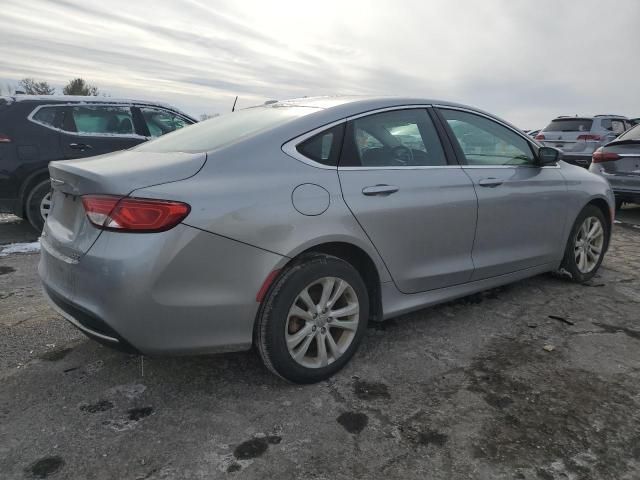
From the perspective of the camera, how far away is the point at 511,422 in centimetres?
241

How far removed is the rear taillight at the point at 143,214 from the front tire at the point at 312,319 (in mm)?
587

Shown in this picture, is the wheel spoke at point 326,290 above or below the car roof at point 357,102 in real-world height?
below

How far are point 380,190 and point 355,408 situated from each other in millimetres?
1149

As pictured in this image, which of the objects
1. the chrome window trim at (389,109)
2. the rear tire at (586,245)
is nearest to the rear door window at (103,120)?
the chrome window trim at (389,109)

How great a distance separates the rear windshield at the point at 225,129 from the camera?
2.71 meters

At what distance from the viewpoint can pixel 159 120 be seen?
702cm

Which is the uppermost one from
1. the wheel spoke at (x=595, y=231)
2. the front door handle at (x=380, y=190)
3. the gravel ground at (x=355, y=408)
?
the front door handle at (x=380, y=190)

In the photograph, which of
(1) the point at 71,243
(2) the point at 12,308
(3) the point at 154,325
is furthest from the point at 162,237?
(2) the point at 12,308

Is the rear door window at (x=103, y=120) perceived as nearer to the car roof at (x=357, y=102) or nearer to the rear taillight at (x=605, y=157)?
the car roof at (x=357, y=102)

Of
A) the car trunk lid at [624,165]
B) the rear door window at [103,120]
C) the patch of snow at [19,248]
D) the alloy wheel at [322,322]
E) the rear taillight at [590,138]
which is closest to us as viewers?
the alloy wheel at [322,322]

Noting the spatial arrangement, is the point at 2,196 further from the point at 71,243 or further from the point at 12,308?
the point at 71,243

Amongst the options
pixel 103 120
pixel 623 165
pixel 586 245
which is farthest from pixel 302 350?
pixel 623 165

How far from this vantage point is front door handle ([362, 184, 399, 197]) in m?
2.78

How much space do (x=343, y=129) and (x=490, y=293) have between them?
214 cm
